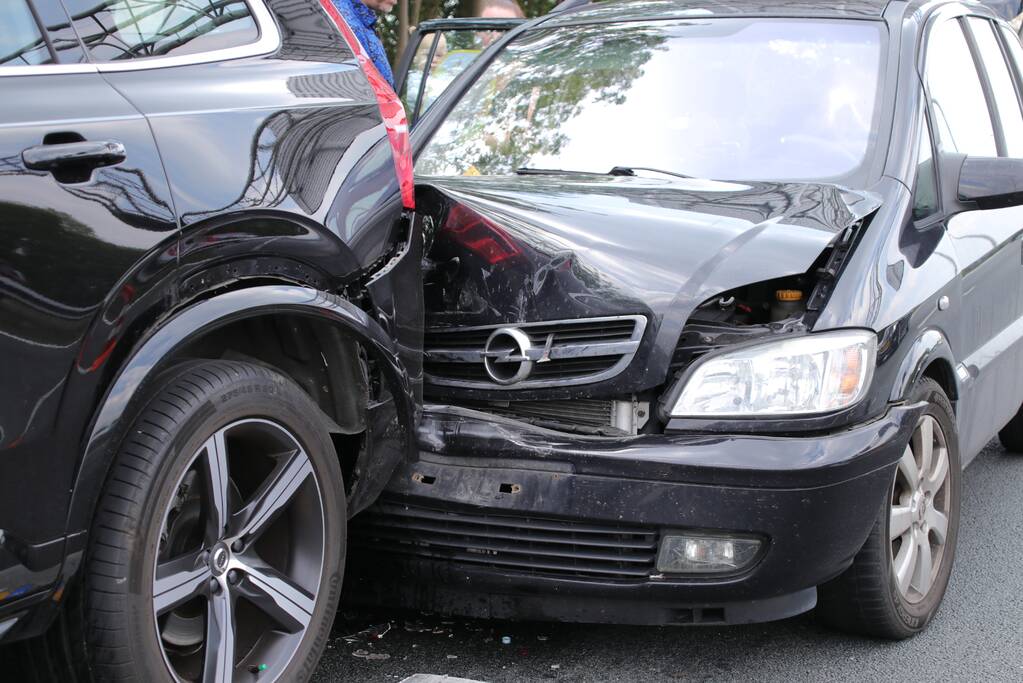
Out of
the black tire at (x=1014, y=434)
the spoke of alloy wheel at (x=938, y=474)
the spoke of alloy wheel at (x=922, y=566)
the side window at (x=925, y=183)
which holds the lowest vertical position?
the black tire at (x=1014, y=434)

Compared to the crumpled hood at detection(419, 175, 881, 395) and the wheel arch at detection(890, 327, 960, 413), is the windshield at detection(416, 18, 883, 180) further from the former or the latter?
the wheel arch at detection(890, 327, 960, 413)

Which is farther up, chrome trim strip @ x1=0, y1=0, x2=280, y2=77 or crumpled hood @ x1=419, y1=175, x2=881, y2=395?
chrome trim strip @ x1=0, y1=0, x2=280, y2=77

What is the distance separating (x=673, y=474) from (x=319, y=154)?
111 cm

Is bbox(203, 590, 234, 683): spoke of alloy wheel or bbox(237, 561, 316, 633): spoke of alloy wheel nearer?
bbox(203, 590, 234, 683): spoke of alloy wheel

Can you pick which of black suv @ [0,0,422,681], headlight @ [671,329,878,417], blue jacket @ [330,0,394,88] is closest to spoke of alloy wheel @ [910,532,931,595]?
headlight @ [671,329,878,417]

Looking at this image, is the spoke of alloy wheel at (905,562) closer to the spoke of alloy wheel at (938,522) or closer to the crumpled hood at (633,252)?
the spoke of alloy wheel at (938,522)

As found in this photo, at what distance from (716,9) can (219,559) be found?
9.41 ft

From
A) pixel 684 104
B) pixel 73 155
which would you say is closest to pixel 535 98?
pixel 684 104

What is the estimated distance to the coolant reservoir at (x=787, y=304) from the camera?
11.0 ft

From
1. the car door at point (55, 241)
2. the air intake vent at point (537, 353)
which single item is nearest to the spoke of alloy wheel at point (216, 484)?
the car door at point (55, 241)

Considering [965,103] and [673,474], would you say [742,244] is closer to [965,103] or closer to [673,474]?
[673,474]

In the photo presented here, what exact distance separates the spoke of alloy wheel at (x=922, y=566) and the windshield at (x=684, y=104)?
110cm

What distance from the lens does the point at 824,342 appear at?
318cm

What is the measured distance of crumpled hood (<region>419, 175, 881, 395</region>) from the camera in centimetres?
324
